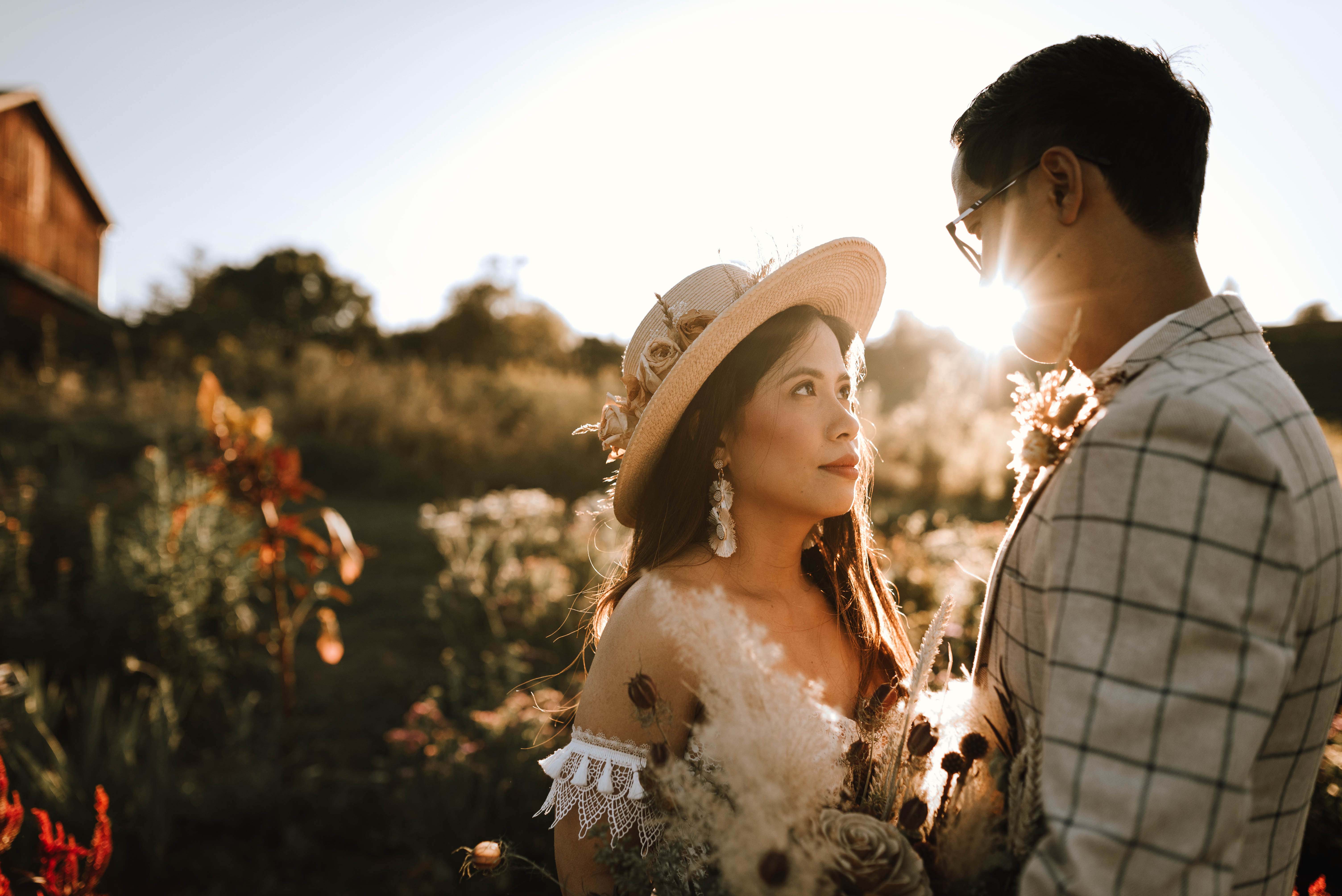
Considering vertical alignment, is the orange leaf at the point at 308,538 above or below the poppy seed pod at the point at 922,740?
above

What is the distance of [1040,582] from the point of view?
1151mm

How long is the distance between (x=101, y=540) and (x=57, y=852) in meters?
3.59

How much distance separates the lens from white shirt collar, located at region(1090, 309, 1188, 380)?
3.99ft

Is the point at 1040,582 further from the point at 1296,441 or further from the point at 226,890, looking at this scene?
the point at 226,890

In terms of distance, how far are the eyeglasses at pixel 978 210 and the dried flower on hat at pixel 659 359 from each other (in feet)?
2.42

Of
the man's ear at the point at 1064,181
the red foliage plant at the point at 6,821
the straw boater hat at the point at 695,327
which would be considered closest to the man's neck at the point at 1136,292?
the man's ear at the point at 1064,181

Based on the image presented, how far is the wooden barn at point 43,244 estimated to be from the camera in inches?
715

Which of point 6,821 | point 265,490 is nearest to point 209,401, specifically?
point 265,490

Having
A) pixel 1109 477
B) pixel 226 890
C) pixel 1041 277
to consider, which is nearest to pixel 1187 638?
pixel 1109 477

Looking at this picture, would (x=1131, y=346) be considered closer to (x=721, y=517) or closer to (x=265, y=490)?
(x=721, y=517)

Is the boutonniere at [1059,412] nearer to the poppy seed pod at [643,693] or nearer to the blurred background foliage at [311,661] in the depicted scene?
the poppy seed pod at [643,693]

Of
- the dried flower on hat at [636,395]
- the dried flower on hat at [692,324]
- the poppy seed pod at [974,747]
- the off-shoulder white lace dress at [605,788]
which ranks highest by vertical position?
the dried flower on hat at [692,324]

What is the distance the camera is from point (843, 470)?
6.45 ft

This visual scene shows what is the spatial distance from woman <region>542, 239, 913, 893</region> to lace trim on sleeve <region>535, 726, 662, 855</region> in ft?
0.29
